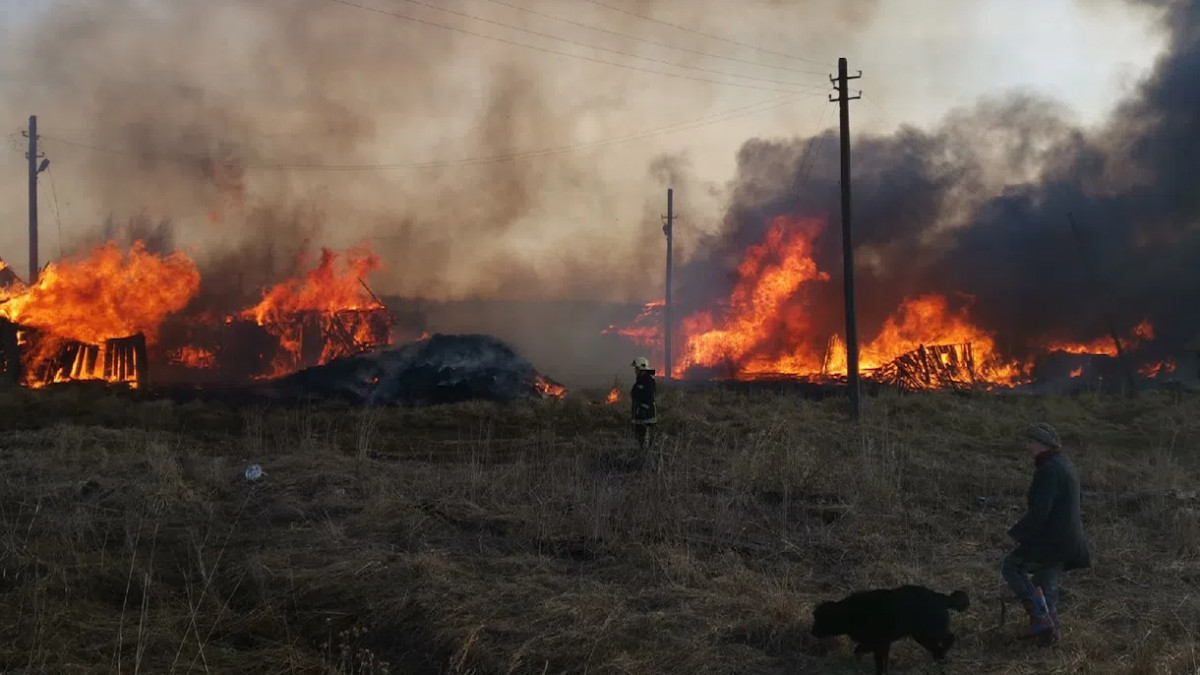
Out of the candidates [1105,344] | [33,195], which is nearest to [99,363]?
[33,195]

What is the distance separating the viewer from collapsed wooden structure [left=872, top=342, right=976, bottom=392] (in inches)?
1193

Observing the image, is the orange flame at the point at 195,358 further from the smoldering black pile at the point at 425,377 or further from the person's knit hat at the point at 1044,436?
the person's knit hat at the point at 1044,436

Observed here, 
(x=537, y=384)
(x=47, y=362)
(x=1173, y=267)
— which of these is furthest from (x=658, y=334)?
(x=47, y=362)

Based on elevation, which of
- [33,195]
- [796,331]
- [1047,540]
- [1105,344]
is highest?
[33,195]

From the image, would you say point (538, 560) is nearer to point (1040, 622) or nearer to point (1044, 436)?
point (1040, 622)

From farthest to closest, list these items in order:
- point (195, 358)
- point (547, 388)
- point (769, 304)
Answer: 1. point (769, 304)
2. point (195, 358)
3. point (547, 388)

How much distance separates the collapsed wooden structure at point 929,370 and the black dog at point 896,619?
26.5 metres

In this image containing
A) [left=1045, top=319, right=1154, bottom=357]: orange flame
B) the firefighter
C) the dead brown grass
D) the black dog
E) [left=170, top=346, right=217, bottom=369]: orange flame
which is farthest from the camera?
[left=170, top=346, right=217, bottom=369]: orange flame

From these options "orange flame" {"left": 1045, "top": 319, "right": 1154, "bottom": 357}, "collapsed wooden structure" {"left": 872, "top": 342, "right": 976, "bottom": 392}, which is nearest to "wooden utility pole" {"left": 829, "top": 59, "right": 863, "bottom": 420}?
"collapsed wooden structure" {"left": 872, "top": 342, "right": 976, "bottom": 392}

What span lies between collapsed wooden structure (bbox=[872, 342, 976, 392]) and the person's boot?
84.3 feet

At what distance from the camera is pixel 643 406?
11969mm

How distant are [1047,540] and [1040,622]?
1.74ft

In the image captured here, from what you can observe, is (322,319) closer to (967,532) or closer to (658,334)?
(658,334)

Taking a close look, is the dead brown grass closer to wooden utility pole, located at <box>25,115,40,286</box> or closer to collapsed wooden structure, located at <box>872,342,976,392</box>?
collapsed wooden structure, located at <box>872,342,976,392</box>
